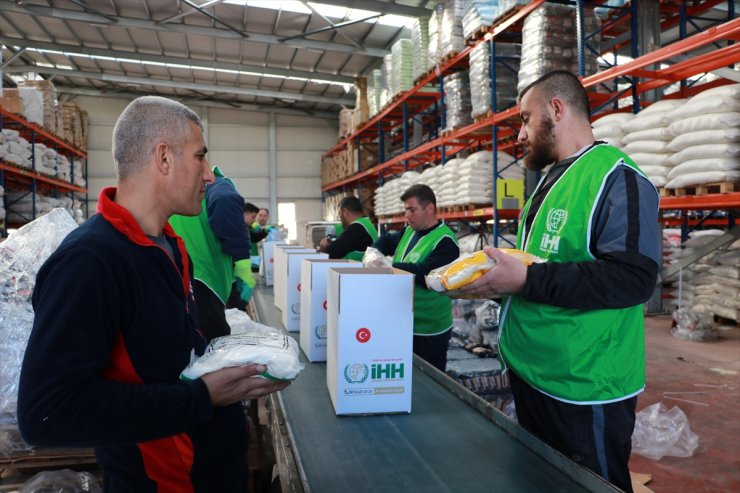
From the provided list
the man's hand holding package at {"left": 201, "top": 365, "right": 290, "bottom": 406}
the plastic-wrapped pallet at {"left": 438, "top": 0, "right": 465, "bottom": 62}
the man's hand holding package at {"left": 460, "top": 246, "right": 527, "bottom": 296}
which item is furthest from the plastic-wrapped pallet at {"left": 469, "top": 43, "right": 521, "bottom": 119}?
the man's hand holding package at {"left": 201, "top": 365, "right": 290, "bottom": 406}

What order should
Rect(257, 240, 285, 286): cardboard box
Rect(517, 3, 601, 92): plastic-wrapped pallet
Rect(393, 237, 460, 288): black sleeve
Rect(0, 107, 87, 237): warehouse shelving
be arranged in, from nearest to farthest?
Rect(393, 237, 460, 288): black sleeve < Rect(257, 240, 285, 286): cardboard box < Rect(517, 3, 601, 92): plastic-wrapped pallet < Rect(0, 107, 87, 237): warehouse shelving

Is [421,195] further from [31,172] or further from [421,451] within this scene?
[31,172]

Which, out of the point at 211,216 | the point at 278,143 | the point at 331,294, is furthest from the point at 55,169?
the point at 331,294

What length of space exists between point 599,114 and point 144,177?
23.2 ft

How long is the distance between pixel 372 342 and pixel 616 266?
761 mm

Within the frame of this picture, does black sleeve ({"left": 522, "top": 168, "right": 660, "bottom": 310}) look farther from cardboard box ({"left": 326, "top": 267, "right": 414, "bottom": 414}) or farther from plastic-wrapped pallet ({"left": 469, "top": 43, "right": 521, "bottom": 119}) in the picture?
plastic-wrapped pallet ({"left": 469, "top": 43, "right": 521, "bottom": 119})

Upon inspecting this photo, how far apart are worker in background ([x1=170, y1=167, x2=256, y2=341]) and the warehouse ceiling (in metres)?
7.68

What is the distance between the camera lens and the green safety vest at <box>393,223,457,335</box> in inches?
132

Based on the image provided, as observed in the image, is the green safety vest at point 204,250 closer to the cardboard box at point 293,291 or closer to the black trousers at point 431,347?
the cardboard box at point 293,291

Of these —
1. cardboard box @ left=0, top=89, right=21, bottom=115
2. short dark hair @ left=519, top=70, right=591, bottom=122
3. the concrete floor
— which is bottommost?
the concrete floor

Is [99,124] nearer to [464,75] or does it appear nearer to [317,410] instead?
[464,75]

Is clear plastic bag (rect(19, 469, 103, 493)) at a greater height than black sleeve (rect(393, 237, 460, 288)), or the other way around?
black sleeve (rect(393, 237, 460, 288))

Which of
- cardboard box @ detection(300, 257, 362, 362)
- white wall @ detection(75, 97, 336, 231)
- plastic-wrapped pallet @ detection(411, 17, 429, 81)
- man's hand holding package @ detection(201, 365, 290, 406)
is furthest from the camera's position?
white wall @ detection(75, 97, 336, 231)

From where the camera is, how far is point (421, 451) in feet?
4.78
